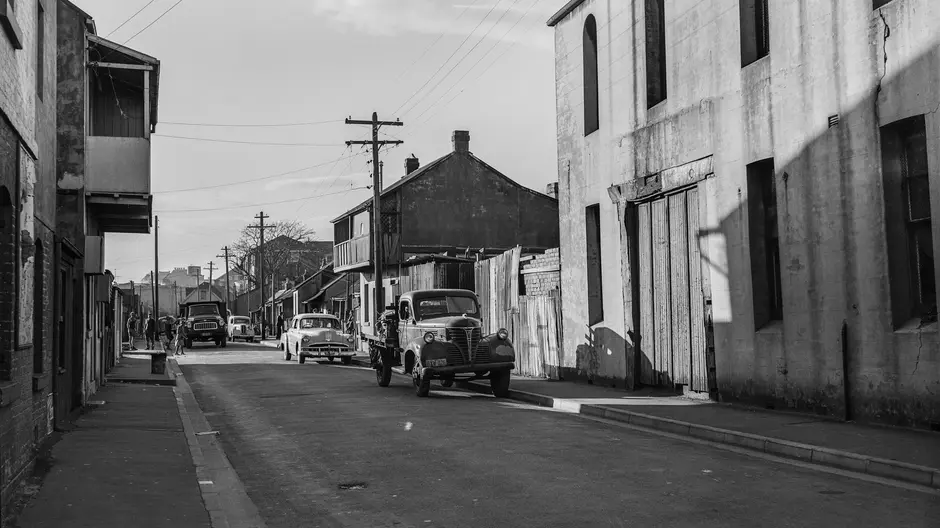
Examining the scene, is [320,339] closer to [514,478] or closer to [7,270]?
[7,270]

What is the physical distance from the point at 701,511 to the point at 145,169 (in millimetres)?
14437

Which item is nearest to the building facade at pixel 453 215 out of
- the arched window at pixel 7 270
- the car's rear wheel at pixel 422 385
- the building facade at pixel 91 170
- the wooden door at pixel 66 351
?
the building facade at pixel 91 170

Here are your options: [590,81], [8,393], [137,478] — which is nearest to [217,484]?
[137,478]

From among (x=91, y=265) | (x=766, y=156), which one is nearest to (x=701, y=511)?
(x=766, y=156)

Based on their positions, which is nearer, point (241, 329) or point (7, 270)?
point (7, 270)

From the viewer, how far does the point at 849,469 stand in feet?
30.7

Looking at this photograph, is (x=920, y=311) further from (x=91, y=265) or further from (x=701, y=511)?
(x=91, y=265)

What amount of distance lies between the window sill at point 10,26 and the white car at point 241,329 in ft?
185

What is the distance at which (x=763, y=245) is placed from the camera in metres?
14.5

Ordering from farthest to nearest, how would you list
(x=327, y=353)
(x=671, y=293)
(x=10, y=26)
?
(x=327, y=353), (x=671, y=293), (x=10, y=26)

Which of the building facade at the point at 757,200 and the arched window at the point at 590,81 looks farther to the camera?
the arched window at the point at 590,81

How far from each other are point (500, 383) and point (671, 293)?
4.08 metres

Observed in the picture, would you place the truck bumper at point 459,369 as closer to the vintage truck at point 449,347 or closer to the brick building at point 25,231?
the vintage truck at point 449,347

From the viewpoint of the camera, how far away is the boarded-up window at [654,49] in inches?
699
